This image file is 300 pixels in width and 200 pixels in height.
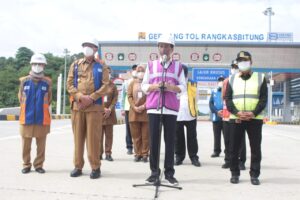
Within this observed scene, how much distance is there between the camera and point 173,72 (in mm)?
6316

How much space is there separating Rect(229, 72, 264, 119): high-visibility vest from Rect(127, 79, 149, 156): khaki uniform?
2.63 metres

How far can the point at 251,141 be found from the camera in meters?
6.67

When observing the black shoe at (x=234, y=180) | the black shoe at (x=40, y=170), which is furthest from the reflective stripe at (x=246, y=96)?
the black shoe at (x=40, y=170)

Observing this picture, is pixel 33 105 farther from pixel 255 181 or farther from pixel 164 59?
pixel 255 181

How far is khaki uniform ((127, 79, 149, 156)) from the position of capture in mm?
8922

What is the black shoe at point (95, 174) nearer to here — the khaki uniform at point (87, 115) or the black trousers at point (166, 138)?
the khaki uniform at point (87, 115)

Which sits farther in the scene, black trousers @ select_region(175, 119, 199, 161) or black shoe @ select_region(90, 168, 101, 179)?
black trousers @ select_region(175, 119, 199, 161)

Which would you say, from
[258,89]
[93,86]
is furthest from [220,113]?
[93,86]

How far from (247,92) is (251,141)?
738 millimetres

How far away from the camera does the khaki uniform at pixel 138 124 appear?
8.92 meters

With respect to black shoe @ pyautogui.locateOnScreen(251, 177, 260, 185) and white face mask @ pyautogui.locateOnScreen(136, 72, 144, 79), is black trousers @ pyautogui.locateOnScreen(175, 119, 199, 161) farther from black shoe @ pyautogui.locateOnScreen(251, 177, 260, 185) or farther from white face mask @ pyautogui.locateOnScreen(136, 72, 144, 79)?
black shoe @ pyautogui.locateOnScreen(251, 177, 260, 185)

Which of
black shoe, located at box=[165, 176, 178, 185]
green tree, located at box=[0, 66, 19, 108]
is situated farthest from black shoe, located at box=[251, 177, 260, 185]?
green tree, located at box=[0, 66, 19, 108]

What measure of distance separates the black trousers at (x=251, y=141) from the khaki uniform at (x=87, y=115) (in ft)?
6.62

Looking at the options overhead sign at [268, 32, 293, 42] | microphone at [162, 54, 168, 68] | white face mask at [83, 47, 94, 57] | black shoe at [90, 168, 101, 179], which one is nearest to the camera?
microphone at [162, 54, 168, 68]
